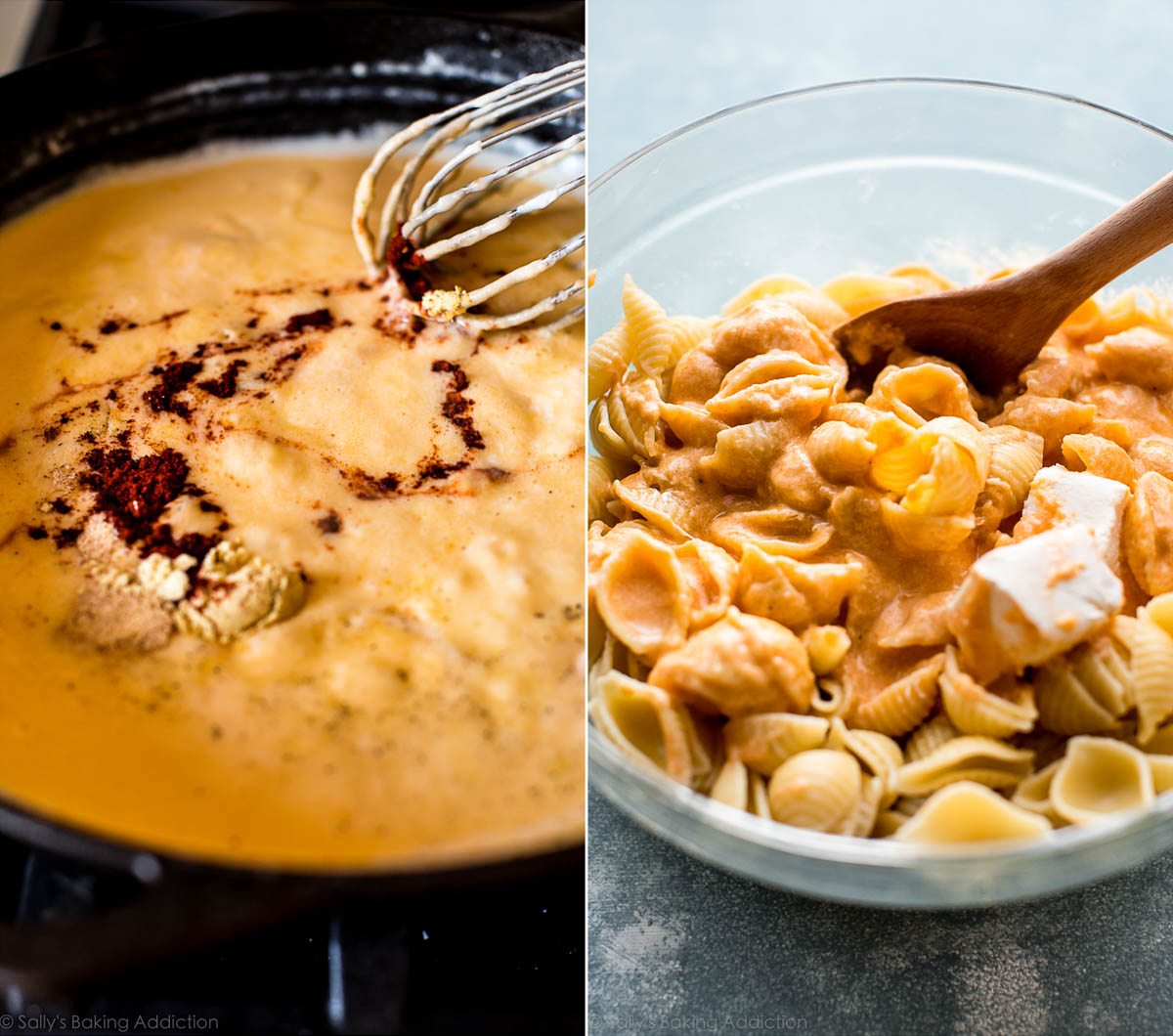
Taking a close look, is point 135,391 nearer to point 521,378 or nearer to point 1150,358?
point 521,378

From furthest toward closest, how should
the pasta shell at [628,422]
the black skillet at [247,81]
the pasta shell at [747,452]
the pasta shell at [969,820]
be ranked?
the black skillet at [247,81] → the pasta shell at [628,422] → the pasta shell at [747,452] → the pasta shell at [969,820]

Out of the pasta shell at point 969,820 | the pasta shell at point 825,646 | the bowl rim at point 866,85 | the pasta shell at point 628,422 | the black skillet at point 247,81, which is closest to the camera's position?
the pasta shell at point 969,820

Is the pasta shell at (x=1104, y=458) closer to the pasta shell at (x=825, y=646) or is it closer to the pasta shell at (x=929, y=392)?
the pasta shell at (x=929, y=392)

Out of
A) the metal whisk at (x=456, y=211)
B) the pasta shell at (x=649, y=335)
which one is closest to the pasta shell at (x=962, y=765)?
the pasta shell at (x=649, y=335)

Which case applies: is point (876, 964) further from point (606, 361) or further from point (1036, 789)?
point (606, 361)

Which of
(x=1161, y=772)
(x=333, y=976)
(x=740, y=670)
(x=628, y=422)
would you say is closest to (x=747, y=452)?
(x=628, y=422)

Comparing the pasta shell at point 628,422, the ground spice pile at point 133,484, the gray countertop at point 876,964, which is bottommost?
the gray countertop at point 876,964
